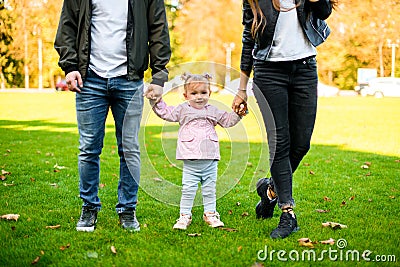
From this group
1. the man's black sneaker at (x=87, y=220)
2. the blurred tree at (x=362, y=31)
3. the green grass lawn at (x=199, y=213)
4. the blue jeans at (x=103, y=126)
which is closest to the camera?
the green grass lawn at (x=199, y=213)

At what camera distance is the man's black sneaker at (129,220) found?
4.16 metres

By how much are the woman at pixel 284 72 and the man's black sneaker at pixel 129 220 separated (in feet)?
3.39

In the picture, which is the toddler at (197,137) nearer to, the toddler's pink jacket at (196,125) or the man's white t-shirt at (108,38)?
the toddler's pink jacket at (196,125)

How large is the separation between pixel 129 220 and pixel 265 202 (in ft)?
3.70

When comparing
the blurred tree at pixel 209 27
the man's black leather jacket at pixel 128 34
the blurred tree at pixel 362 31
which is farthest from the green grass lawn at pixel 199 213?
the blurred tree at pixel 209 27

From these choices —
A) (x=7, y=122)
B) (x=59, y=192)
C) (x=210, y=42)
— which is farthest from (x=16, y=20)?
(x=59, y=192)

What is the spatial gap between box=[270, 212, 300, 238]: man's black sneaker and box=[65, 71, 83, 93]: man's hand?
1756 millimetres

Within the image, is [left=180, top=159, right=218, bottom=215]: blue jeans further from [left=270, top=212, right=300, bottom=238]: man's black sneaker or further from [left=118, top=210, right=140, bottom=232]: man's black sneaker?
[left=270, top=212, right=300, bottom=238]: man's black sneaker

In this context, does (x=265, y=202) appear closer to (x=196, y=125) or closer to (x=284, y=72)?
(x=196, y=125)

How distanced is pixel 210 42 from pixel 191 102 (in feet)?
110

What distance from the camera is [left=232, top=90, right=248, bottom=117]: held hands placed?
4.15m

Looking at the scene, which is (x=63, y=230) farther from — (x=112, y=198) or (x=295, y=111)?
(x=295, y=111)

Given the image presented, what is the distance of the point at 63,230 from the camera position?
4141 millimetres

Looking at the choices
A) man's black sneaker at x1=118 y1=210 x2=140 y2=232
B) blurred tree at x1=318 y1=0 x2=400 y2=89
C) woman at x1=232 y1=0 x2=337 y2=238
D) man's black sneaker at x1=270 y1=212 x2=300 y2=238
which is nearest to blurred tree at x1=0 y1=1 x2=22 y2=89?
blurred tree at x1=318 y1=0 x2=400 y2=89
